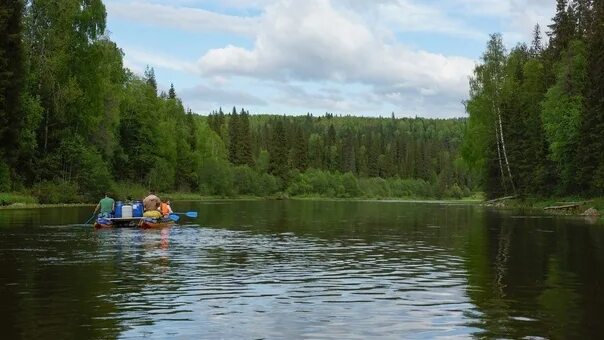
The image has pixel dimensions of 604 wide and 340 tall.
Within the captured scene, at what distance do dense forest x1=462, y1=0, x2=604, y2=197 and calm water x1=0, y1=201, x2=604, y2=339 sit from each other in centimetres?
3224

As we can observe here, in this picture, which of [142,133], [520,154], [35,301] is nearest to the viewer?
[35,301]

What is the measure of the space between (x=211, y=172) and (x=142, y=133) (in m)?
27.7

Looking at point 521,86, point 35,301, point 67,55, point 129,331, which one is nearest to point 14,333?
point 129,331

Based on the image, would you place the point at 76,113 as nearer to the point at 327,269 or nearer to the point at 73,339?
the point at 327,269

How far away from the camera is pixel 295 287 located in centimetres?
1712

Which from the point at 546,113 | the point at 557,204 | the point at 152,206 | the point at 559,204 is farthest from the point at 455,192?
the point at 152,206

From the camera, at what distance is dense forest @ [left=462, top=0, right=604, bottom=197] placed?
59969mm

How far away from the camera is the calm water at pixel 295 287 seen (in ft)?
40.5

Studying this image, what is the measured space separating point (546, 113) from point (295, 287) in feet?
189

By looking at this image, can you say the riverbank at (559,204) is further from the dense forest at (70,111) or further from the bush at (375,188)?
the bush at (375,188)

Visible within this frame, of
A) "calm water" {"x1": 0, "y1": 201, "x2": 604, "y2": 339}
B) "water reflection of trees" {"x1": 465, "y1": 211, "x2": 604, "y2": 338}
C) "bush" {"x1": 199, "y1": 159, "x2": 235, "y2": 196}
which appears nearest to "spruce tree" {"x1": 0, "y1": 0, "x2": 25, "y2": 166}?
"calm water" {"x1": 0, "y1": 201, "x2": 604, "y2": 339}

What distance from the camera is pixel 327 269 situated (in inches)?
821

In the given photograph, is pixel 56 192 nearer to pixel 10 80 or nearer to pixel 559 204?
pixel 10 80

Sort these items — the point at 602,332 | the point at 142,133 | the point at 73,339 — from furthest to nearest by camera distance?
the point at 142,133 < the point at 602,332 < the point at 73,339
